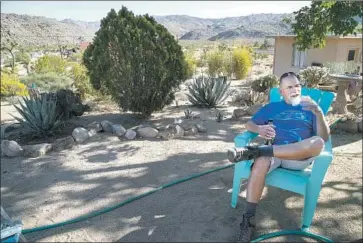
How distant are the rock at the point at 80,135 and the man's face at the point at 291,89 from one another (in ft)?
10.3

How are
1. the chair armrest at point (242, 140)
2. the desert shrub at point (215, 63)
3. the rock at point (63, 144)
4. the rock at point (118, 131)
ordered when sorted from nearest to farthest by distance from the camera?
1. the chair armrest at point (242, 140)
2. the rock at point (63, 144)
3. the rock at point (118, 131)
4. the desert shrub at point (215, 63)

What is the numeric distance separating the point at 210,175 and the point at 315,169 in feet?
4.64

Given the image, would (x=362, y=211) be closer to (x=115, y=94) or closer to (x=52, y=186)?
(x=52, y=186)

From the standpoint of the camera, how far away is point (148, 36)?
5496 mm

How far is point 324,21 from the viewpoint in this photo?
611 cm

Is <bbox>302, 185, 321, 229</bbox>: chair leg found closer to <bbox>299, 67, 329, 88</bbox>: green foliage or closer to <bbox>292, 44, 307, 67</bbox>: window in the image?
<bbox>299, 67, 329, 88</bbox>: green foliage

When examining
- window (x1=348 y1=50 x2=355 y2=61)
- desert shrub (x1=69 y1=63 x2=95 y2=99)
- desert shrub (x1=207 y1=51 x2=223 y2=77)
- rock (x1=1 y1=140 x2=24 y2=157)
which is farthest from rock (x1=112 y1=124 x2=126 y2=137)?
window (x1=348 y1=50 x2=355 y2=61)

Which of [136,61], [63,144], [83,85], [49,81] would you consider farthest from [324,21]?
[49,81]

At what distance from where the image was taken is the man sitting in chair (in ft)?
7.92

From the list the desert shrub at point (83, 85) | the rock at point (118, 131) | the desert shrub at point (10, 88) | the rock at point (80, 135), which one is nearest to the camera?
the rock at point (80, 135)

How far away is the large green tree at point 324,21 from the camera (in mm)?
5684

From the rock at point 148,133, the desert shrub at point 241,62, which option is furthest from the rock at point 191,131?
the desert shrub at point 241,62

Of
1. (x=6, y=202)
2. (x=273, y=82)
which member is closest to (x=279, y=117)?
(x=6, y=202)

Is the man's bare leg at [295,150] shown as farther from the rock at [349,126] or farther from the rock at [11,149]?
the rock at [11,149]
